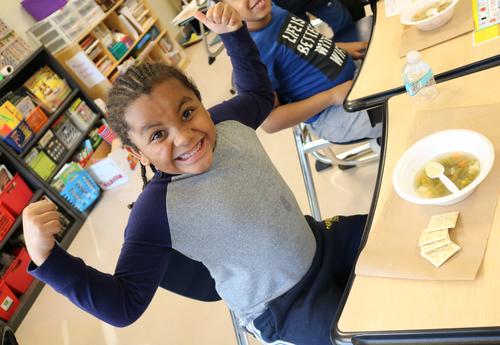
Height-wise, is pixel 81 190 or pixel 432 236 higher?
pixel 432 236

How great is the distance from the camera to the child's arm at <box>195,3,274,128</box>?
3.72ft

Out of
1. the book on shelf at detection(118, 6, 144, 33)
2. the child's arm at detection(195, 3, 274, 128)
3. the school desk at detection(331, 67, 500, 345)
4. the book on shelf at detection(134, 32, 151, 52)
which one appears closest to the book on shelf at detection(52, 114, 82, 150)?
the book on shelf at detection(134, 32, 151, 52)

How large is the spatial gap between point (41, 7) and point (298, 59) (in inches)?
118

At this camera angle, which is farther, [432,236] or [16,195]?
[16,195]

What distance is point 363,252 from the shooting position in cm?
76

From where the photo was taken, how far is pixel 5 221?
257 cm

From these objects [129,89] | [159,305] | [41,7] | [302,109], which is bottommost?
[159,305]

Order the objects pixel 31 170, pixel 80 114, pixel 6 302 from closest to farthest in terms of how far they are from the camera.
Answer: pixel 6 302, pixel 31 170, pixel 80 114

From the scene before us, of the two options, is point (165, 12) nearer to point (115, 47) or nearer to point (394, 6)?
point (115, 47)

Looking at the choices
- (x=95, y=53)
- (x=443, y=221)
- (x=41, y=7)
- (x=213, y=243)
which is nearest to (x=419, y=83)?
(x=443, y=221)

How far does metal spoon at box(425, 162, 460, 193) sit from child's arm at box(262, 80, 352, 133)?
0.67m

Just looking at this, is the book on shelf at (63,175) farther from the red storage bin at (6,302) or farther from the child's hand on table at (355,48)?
the child's hand on table at (355,48)

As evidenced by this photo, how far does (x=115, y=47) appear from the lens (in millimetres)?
3801

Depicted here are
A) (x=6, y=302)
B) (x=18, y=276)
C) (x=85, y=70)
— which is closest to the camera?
(x=6, y=302)
